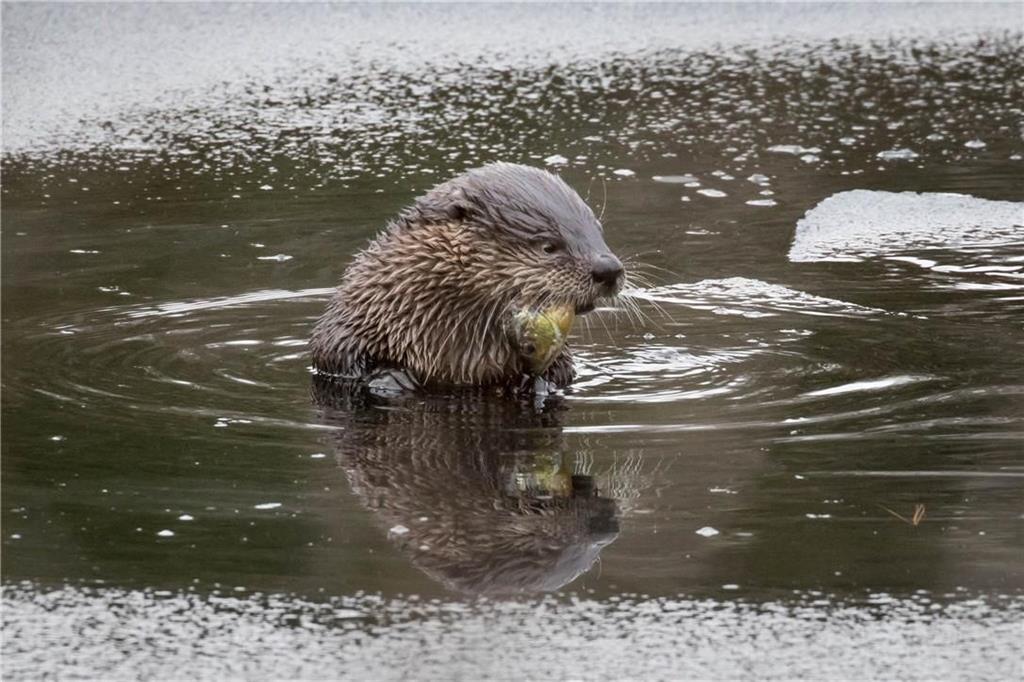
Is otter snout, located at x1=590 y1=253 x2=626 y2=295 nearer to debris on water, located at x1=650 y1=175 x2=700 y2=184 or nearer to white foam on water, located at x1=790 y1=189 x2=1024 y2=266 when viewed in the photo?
white foam on water, located at x1=790 y1=189 x2=1024 y2=266

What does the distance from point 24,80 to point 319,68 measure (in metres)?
1.55

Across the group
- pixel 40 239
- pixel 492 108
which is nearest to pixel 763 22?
pixel 492 108

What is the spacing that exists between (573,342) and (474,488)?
1765mm

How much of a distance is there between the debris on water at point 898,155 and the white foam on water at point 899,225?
644mm

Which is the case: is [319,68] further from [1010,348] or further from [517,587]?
[517,587]

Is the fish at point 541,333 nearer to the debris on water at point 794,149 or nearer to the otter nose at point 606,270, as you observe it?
the otter nose at point 606,270

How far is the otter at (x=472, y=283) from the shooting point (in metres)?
5.11

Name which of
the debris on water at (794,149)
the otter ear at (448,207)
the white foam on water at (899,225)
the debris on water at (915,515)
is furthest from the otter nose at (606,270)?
the debris on water at (794,149)

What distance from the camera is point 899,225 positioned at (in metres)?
6.97

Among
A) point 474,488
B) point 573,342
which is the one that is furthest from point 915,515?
point 573,342

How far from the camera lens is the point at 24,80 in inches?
359

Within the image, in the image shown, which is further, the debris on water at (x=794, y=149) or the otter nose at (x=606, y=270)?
the debris on water at (x=794, y=149)

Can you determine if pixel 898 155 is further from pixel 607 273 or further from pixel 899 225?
pixel 607 273

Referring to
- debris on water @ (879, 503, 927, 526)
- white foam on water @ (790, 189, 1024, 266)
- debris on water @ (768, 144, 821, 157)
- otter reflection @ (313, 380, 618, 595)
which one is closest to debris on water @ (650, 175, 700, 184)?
debris on water @ (768, 144, 821, 157)
